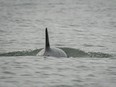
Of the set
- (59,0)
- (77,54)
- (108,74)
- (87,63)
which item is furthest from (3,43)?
(59,0)

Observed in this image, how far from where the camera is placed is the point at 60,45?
29.7 metres

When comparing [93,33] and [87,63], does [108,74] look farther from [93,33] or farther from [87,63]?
[93,33]

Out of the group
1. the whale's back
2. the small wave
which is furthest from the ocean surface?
the whale's back

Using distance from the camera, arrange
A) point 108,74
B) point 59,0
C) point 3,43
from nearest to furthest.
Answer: point 108,74, point 3,43, point 59,0

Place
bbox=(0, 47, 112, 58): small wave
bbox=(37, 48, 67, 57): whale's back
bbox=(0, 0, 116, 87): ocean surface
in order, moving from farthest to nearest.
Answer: bbox=(0, 47, 112, 58): small wave, bbox=(37, 48, 67, 57): whale's back, bbox=(0, 0, 116, 87): ocean surface

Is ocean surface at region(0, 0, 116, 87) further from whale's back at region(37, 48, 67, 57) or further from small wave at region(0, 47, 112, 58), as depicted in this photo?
whale's back at region(37, 48, 67, 57)

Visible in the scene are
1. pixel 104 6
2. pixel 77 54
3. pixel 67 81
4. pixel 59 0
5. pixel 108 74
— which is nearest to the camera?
pixel 67 81

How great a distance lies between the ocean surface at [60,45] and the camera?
20047mm

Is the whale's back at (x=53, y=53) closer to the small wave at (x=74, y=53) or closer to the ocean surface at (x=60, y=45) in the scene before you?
the ocean surface at (x=60, y=45)

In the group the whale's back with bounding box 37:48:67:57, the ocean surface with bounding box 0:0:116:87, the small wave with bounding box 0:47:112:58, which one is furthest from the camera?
the small wave with bounding box 0:47:112:58

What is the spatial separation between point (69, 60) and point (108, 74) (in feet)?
10.5

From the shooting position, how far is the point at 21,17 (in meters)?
45.6

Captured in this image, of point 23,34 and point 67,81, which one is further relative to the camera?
point 23,34

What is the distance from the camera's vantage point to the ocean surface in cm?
2005
